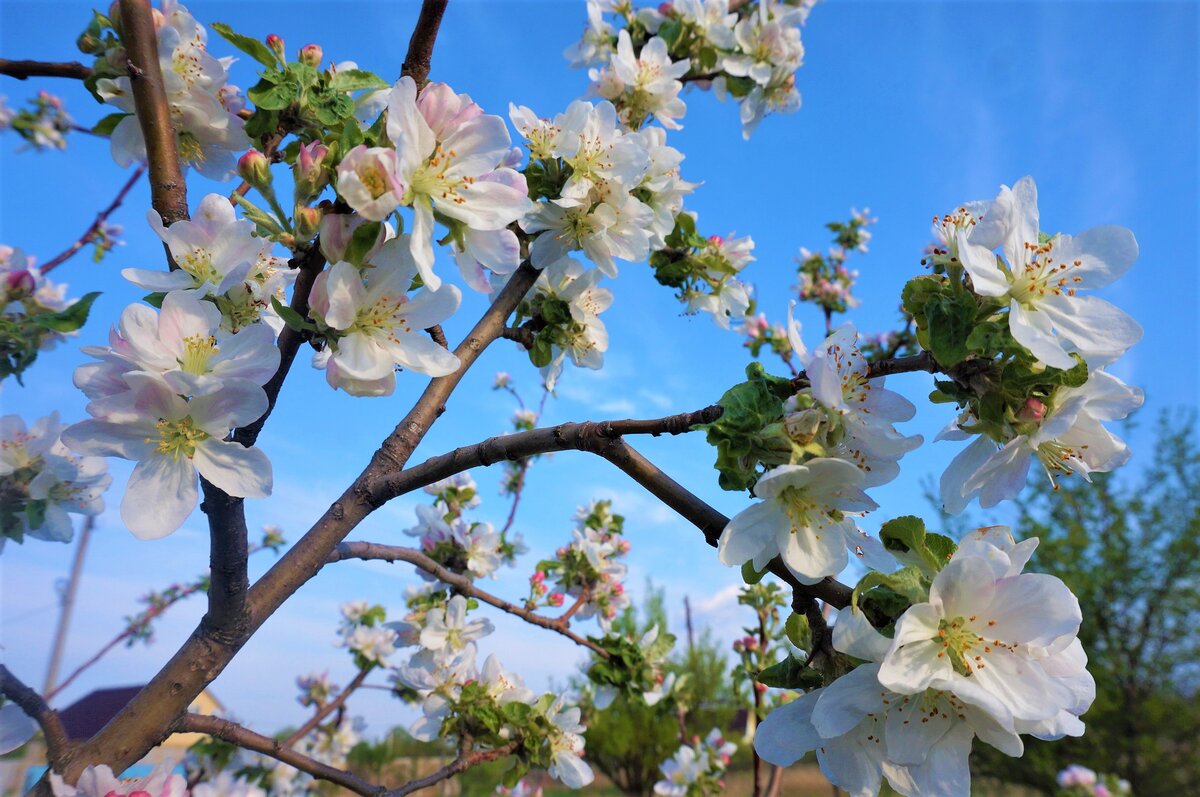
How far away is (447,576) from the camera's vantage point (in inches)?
84.7

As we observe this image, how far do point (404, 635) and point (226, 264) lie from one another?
1973 millimetres

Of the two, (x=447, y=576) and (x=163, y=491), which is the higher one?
(x=447, y=576)

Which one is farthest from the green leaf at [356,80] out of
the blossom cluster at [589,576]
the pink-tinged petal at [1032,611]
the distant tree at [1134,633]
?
the distant tree at [1134,633]

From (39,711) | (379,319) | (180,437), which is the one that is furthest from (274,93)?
(39,711)

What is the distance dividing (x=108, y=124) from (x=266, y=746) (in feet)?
4.39

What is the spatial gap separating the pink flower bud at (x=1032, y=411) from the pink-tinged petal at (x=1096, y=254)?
0.23 meters

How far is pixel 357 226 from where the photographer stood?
92cm

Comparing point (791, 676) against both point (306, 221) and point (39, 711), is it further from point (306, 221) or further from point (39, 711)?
point (39, 711)

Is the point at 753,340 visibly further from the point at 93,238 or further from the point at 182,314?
the point at 182,314

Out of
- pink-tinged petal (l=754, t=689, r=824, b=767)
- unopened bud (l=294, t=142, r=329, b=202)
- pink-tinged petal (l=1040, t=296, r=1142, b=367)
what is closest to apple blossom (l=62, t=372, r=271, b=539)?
unopened bud (l=294, t=142, r=329, b=202)

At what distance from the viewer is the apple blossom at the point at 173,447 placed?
3.07 ft

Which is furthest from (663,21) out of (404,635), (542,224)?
(404,635)

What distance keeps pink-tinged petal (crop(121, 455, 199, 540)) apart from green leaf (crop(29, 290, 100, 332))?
0.65 meters

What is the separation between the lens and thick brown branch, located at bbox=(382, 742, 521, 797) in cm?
166
